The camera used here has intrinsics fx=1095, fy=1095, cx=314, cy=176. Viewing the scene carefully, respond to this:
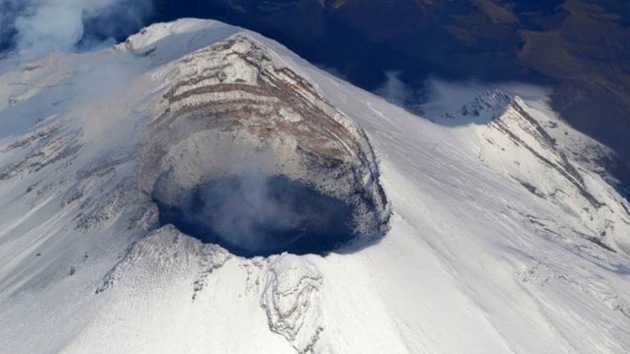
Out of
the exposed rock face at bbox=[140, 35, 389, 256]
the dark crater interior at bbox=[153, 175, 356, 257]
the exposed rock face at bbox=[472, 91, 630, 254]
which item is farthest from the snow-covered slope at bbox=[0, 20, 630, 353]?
the exposed rock face at bbox=[472, 91, 630, 254]

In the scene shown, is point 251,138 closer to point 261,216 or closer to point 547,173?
point 261,216

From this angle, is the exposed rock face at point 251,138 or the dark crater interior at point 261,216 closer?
the dark crater interior at point 261,216

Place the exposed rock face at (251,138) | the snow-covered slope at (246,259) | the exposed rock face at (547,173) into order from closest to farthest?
the snow-covered slope at (246,259) → the exposed rock face at (251,138) → the exposed rock face at (547,173)

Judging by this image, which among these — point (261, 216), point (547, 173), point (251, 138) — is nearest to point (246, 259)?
point (261, 216)

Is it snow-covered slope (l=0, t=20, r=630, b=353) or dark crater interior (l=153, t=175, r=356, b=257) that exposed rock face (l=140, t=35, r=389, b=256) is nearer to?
snow-covered slope (l=0, t=20, r=630, b=353)

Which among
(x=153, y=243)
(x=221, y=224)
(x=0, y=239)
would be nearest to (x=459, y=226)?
(x=221, y=224)

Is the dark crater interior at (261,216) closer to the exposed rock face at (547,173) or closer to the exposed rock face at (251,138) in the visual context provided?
the exposed rock face at (251,138)

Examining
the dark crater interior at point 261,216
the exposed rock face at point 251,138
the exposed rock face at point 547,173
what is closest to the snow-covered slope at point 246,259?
the exposed rock face at point 251,138
